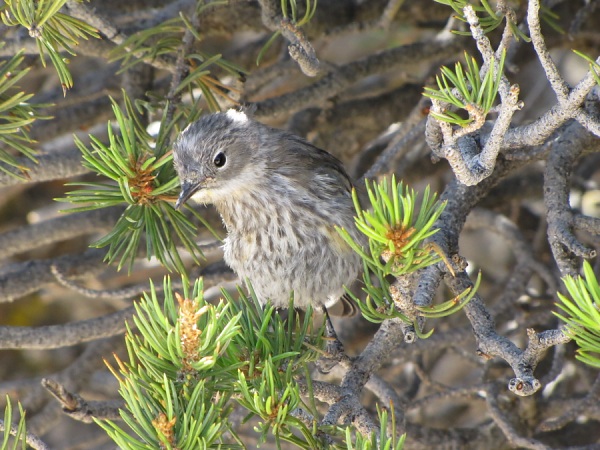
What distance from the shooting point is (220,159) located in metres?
2.52

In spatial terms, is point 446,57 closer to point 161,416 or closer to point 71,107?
point 71,107

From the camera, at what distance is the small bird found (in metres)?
2.44

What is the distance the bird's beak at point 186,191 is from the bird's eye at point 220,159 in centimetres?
19

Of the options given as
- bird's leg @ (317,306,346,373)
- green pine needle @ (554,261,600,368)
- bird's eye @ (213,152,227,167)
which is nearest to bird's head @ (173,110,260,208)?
bird's eye @ (213,152,227,167)

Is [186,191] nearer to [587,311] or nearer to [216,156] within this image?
[216,156]

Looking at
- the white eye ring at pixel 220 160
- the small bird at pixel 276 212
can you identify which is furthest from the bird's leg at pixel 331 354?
the white eye ring at pixel 220 160

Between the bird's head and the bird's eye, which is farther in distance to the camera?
the bird's eye

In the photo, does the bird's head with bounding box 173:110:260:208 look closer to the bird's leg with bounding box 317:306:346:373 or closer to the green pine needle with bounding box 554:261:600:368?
the bird's leg with bounding box 317:306:346:373

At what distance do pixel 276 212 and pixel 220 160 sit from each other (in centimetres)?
26

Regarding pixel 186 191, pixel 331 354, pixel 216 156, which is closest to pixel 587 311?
pixel 331 354

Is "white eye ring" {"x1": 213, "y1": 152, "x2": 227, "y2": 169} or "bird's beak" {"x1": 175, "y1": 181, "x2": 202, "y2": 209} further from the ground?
"bird's beak" {"x1": 175, "y1": 181, "x2": 202, "y2": 209}

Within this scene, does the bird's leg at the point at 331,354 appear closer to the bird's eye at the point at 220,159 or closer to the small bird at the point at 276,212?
the small bird at the point at 276,212

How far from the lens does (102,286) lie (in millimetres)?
3975

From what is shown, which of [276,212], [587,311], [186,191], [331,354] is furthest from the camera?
[276,212]
